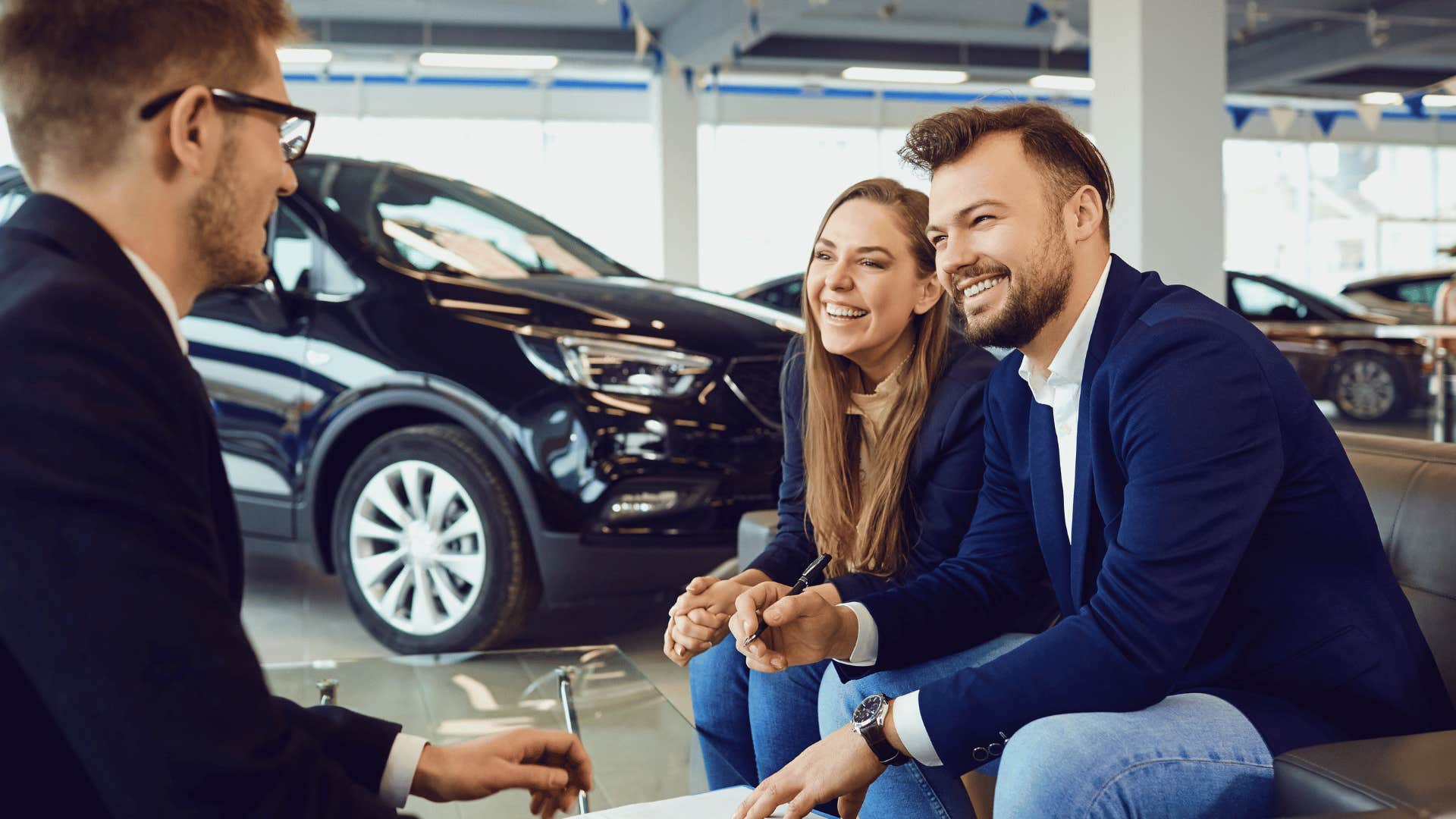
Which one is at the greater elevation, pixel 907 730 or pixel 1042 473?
pixel 1042 473

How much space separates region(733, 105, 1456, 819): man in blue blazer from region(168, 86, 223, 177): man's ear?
2.92ft

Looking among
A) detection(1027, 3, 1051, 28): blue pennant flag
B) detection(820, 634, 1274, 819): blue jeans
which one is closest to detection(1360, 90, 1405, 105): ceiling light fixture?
detection(1027, 3, 1051, 28): blue pennant flag

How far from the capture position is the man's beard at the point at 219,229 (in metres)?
1.04

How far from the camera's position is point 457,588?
3484 millimetres

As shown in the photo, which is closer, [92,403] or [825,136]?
[92,403]

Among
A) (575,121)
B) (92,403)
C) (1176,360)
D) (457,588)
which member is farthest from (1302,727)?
(575,121)

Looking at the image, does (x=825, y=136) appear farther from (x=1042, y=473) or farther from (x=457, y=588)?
(x=1042, y=473)

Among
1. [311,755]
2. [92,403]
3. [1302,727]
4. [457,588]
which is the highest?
[92,403]

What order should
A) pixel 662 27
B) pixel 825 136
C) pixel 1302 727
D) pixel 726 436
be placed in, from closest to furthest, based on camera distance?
pixel 1302 727
pixel 726 436
pixel 662 27
pixel 825 136

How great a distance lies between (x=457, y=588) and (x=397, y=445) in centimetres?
43

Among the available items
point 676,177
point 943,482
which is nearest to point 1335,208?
point 676,177

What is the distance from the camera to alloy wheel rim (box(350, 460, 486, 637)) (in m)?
3.43

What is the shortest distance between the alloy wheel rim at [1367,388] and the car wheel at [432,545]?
8359 millimetres

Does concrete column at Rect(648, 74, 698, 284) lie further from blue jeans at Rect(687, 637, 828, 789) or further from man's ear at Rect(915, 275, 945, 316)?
blue jeans at Rect(687, 637, 828, 789)
